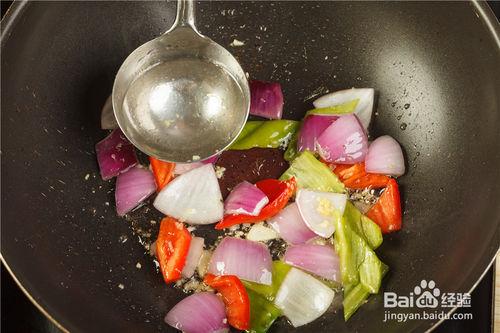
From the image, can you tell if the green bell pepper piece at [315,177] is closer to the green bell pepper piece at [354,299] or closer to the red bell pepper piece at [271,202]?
the red bell pepper piece at [271,202]

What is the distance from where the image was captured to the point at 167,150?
1474 millimetres

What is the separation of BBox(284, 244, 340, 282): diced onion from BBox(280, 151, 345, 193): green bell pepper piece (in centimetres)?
16

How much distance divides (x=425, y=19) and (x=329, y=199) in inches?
20.0

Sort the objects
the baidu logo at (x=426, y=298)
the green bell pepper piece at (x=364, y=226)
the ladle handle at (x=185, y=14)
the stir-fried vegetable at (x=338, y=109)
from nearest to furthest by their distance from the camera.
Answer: the baidu logo at (x=426, y=298) → the ladle handle at (x=185, y=14) → the green bell pepper piece at (x=364, y=226) → the stir-fried vegetable at (x=338, y=109)

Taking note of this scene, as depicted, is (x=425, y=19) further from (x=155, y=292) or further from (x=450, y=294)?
(x=155, y=292)

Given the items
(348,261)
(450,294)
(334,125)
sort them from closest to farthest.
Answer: (450,294)
(348,261)
(334,125)

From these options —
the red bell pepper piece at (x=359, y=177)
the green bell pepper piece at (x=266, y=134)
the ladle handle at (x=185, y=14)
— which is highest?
the ladle handle at (x=185, y=14)

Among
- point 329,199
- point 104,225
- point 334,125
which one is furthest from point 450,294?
point 104,225

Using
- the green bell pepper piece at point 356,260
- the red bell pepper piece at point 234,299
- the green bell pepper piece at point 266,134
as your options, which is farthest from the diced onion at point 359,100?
the red bell pepper piece at point 234,299

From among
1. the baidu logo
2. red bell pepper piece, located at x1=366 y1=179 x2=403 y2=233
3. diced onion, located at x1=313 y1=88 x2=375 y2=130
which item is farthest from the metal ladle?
the baidu logo

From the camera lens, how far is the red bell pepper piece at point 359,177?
159 centimetres

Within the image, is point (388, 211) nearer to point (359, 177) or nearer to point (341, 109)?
point (359, 177)

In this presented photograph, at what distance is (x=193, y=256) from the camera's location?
1.53m

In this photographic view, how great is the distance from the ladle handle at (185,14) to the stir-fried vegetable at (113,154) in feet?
1.11
